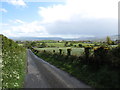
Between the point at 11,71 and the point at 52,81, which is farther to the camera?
the point at 11,71

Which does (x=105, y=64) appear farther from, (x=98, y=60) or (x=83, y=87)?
(x=83, y=87)

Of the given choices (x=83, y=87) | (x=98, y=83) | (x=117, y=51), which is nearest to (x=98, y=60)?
(x=117, y=51)

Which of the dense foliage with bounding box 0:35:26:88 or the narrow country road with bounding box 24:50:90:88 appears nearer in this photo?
the narrow country road with bounding box 24:50:90:88

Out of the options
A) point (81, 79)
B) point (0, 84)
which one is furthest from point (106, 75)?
point (0, 84)

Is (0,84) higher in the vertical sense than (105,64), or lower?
lower

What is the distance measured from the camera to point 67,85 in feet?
34.2

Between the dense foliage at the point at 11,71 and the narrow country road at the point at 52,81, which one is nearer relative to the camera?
the narrow country road at the point at 52,81

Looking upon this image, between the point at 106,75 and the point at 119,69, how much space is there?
3.82ft

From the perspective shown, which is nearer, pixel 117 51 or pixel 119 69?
pixel 119 69

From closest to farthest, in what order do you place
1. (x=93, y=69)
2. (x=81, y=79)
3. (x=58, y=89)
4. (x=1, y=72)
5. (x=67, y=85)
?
1. (x=58, y=89)
2. (x=67, y=85)
3. (x=81, y=79)
4. (x=1, y=72)
5. (x=93, y=69)

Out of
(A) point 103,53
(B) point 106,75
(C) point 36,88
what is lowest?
(C) point 36,88

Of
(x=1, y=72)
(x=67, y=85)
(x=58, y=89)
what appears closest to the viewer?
(x=58, y=89)

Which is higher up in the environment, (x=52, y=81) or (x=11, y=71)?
(x=11, y=71)

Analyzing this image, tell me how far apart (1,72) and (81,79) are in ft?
25.2
